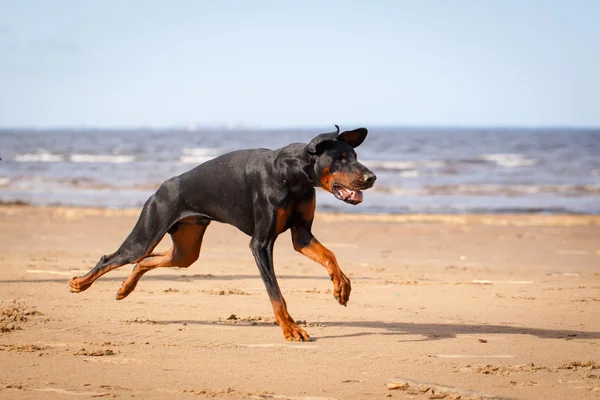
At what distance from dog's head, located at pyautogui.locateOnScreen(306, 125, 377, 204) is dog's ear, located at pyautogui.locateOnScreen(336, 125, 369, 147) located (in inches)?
3.2

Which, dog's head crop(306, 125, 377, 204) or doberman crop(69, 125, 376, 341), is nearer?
dog's head crop(306, 125, 377, 204)

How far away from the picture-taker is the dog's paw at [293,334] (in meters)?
6.69

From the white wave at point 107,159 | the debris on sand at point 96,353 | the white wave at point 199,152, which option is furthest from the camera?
the white wave at point 199,152

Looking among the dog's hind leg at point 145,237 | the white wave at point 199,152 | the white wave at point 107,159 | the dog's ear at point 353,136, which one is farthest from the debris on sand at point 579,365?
the white wave at point 199,152

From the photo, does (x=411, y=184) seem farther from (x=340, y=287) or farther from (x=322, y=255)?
(x=340, y=287)

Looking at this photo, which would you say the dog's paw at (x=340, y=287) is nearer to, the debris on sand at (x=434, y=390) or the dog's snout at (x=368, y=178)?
the dog's snout at (x=368, y=178)

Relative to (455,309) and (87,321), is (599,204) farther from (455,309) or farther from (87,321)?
(87,321)

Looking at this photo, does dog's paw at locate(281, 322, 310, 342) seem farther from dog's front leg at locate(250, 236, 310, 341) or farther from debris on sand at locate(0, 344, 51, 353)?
debris on sand at locate(0, 344, 51, 353)

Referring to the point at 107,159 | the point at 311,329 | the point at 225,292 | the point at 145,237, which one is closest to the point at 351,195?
the point at 311,329

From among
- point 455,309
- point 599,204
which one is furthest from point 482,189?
point 455,309

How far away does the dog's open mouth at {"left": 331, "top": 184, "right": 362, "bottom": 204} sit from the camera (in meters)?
6.38

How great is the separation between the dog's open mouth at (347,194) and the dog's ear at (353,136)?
42 cm

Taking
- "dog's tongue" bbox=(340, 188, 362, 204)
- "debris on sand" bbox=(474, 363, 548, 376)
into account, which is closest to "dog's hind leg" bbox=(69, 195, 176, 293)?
"dog's tongue" bbox=(340, 188, 362, 204)

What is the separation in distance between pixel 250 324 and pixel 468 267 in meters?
5.92
